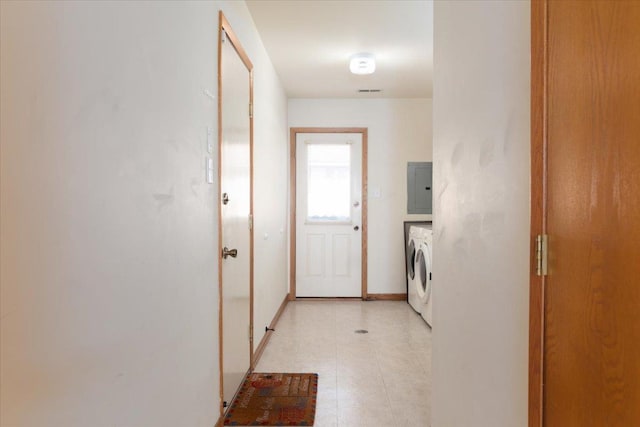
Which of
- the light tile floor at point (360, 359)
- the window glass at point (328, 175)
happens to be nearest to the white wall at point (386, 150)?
the window glass at point (328, 175)

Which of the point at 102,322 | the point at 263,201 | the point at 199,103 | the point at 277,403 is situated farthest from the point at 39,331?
the point at 263,201

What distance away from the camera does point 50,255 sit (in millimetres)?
987

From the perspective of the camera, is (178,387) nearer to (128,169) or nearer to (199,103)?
(128,169)

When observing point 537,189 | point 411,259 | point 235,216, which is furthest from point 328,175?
point 537,189

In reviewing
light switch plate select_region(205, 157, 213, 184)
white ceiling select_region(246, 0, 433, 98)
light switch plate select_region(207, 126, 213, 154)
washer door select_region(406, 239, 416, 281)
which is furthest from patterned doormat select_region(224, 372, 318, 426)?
white ceiling select_region(246, 0, 433, 98)

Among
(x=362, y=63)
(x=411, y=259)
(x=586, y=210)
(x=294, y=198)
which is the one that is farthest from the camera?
(x=294, y=198)

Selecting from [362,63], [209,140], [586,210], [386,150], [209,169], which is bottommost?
[586,210]

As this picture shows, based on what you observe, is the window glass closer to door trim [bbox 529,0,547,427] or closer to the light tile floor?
the light tile floor

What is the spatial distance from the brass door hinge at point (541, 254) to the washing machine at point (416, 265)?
10.8ft

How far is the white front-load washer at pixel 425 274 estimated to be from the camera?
14.7 feet

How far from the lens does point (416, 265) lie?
5.06 m

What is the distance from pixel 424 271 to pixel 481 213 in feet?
10.7

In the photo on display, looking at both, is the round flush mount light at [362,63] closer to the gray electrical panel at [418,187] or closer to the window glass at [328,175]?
the window glass at [328,175]

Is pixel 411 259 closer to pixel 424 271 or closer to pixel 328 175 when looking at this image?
pixel 424 271
